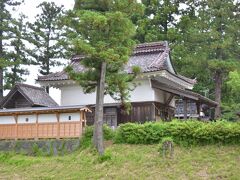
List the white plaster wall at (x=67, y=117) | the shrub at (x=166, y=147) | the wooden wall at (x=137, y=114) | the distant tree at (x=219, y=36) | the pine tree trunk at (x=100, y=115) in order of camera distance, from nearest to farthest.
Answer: the shrub at (x=166, y=147) < the pine tree trunk at (x=100, y=115) < the white plaster wall at (x=67, y=117) < the wooden wall at (x=137, y=114) < the distant tree at (x=219, y=36)

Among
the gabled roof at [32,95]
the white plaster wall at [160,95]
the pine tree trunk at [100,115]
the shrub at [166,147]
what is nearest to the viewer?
the shrub at [166,147]

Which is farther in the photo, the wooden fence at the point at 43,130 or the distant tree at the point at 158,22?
the distant tree at the point at 158,22

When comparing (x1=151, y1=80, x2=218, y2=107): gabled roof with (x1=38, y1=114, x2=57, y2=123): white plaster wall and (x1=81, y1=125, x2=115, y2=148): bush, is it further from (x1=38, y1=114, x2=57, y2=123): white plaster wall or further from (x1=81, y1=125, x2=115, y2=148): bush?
(x1=38, y1=114, x2=57, y2=123): white plaster wall

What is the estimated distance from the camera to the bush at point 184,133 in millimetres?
20297

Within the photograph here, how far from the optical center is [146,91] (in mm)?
27719

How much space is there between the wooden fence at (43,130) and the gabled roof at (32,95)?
4103 mm

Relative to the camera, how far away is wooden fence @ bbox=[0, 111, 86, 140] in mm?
23641

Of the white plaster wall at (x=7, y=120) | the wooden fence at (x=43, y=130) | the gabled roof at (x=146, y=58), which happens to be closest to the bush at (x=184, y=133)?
the wooden fence at (x=43, y=130)

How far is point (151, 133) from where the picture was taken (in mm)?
21688

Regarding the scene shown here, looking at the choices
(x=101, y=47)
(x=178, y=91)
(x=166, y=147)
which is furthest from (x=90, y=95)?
(x=166, y=147)

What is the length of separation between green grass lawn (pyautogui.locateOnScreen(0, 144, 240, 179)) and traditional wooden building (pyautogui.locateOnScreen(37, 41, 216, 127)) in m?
6.34

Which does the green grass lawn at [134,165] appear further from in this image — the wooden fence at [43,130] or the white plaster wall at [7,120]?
the white plaster wall at [7,120]

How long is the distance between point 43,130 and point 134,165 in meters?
7.89

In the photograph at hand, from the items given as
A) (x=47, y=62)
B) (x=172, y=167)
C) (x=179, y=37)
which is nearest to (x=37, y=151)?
(x=172, y=167)
